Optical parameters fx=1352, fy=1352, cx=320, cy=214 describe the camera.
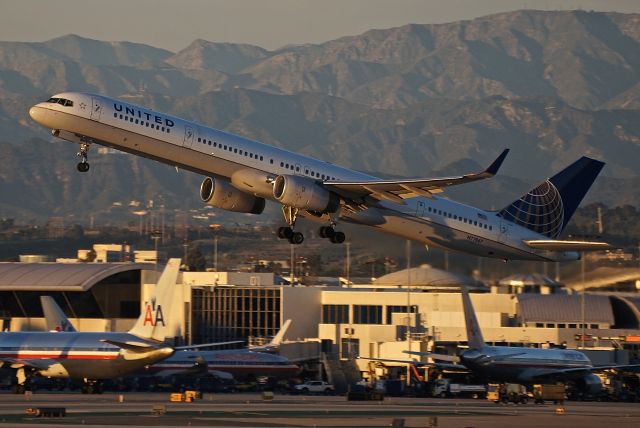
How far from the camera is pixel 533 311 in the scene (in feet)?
346

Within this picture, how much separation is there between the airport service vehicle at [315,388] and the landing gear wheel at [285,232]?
16.1m

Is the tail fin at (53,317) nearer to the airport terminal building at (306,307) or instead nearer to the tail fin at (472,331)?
the airport terminal building at (306,307)

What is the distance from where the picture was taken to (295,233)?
68.6 m

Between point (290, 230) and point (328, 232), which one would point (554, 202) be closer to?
point (328, 232)

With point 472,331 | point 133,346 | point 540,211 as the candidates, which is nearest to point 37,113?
point 133,346

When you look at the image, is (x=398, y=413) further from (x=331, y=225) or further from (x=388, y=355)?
(x=388, y=355)

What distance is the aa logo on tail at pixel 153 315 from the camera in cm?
7306

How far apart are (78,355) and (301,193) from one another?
16.8m

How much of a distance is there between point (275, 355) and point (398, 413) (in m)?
22.3

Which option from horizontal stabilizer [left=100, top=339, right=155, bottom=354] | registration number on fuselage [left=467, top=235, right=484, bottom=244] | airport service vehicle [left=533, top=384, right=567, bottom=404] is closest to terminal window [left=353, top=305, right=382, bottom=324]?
airport service vehicle [left=533, top=384, right=567, bottom=404]

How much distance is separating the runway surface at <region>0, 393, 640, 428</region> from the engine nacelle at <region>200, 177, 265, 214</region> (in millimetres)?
9954

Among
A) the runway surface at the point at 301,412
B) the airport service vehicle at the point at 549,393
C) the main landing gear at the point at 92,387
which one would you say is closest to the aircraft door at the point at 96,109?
the runway surface at the point at 301,412

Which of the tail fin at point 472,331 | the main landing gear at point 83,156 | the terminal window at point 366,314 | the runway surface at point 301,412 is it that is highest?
the main landing gear at point 83,156

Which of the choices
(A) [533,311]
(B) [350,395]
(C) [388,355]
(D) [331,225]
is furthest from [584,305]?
(D) [331,225]
